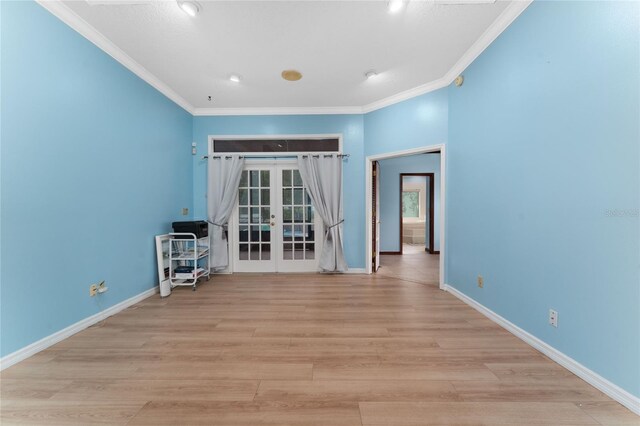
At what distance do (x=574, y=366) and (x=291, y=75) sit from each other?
371 centimetres

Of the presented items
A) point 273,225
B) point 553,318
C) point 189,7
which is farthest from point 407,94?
point 553,318

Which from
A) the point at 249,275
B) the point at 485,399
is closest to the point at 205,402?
the point at 485,399

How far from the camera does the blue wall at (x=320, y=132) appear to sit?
3.90 m

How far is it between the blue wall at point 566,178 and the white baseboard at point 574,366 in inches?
1.5

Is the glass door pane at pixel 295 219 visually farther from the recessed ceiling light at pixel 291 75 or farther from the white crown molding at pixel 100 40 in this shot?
the white crown molding at pixel 100 40

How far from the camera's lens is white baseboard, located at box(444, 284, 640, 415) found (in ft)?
4.21

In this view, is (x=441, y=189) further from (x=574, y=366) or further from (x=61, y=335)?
(x=61, y=335)

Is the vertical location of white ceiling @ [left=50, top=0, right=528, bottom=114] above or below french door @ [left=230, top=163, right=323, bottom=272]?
above

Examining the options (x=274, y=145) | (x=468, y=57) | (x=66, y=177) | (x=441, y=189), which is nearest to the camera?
(x=66, y=177)

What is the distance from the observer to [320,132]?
3910 mm

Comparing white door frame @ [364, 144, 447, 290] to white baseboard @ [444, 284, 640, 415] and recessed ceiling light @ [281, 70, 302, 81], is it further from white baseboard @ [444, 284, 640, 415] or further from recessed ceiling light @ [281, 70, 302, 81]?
recessed ceiling light @ [281, 70, 302, 81]

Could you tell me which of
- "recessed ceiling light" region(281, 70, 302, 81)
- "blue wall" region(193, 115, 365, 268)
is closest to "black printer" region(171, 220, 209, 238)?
"blue wall" region(193, 115, 365, 268)

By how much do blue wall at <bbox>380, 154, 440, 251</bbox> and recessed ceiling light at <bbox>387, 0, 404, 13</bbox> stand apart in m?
4.00

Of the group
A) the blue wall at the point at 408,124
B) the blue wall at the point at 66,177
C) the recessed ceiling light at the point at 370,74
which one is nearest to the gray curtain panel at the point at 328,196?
the blue wall at the point at 408,124
